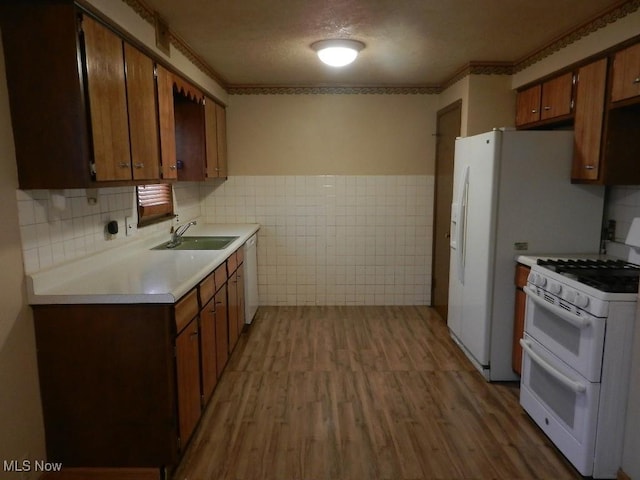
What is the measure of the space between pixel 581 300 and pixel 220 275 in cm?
223

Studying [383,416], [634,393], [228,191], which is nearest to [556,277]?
[634,393]

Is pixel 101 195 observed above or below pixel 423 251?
above

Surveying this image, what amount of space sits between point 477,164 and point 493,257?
0.72 metres

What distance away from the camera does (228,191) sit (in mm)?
4871

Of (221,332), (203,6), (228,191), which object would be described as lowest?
(221,332)

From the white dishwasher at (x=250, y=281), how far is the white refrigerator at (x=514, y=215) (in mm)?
2104

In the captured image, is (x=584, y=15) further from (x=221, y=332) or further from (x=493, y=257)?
(x=221, y=332)

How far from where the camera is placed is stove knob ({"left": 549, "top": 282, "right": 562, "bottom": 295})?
92.4 inches

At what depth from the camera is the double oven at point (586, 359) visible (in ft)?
6.79

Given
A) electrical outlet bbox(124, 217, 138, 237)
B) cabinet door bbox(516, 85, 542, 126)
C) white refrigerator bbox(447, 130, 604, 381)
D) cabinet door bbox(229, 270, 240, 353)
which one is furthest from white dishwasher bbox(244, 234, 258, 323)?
cabinet door bbox(516, 85, 542, 126)

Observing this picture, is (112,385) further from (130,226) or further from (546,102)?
(546,102)

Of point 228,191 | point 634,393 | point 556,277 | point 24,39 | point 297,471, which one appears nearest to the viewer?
point 24,39

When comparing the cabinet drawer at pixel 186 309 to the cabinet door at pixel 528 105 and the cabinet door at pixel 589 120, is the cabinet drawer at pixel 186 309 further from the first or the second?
the cabinet door at pixel 528 105

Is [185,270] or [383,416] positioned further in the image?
[383,416]
